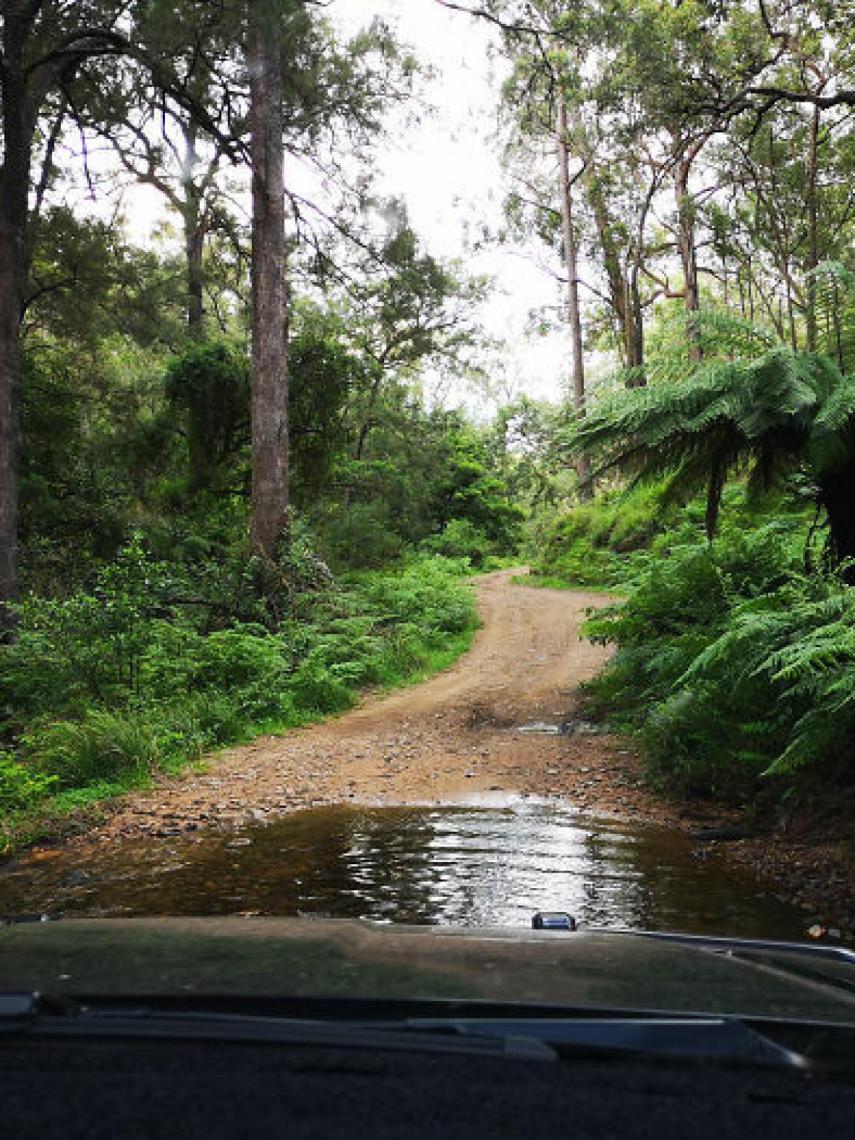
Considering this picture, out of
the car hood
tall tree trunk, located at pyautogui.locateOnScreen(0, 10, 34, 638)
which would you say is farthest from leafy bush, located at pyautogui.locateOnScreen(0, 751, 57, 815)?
tall tree trunk, located at pyautogui.locateOnScreen(0, 10, 34, 638)

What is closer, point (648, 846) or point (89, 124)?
point (648, 846)

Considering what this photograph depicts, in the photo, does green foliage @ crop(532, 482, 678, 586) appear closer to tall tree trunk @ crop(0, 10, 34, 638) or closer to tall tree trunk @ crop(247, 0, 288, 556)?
tall tree trunk @ crop(247, 0, 288, 556)

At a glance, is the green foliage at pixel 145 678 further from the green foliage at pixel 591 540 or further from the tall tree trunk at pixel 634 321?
the tall tree trunk at pixel 634 321

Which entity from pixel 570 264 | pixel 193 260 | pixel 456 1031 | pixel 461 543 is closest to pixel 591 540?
pixel 461 543

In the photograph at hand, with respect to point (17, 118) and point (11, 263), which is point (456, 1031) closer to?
point (11, 263)

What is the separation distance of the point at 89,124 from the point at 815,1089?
15.2 m

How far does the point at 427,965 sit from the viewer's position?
1.42 meters

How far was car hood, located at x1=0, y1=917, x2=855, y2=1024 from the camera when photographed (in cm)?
125

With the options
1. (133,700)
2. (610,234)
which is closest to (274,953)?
(133,700)

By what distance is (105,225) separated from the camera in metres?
14.9

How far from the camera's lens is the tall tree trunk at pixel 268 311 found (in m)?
13.3

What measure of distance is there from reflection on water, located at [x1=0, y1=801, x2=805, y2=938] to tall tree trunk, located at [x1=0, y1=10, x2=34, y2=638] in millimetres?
6889

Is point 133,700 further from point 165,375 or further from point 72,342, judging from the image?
point 72,342

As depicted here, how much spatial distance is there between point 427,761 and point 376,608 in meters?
6.80
